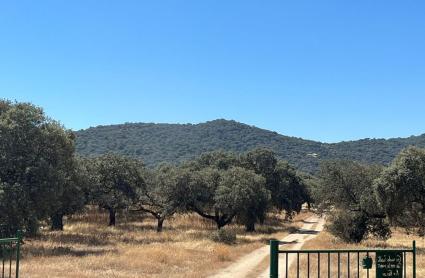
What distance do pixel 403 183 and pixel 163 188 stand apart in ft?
73.4

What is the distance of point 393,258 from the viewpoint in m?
9.98

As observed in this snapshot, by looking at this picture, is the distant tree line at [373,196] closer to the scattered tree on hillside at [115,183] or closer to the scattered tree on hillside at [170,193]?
the scattered tree on hillside at [170,193]

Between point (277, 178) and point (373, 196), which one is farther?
Answer: point (277, 178)

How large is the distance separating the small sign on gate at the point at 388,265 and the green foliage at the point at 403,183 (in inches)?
987

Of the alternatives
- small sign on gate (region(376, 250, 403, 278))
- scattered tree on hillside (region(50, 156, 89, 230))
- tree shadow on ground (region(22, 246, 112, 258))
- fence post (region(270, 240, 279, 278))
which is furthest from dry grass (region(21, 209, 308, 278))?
small sign on gate (region(376, 250, 403, 278))

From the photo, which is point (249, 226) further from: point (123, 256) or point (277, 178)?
point (123, 256)

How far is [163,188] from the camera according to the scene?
47.6 m

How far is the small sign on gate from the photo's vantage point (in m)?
9.89

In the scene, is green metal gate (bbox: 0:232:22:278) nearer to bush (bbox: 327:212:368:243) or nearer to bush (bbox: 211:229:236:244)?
bush (bbox: 211:229:236:244)

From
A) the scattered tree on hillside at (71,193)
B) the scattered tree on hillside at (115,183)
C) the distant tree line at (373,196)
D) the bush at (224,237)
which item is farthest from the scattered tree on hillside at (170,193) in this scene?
the distant tree line at (373,196)

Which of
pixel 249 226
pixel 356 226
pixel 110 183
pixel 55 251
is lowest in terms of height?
pixel 249 226

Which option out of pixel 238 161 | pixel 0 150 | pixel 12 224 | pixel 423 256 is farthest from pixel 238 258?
pixel 238 161

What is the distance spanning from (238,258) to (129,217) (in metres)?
35.9

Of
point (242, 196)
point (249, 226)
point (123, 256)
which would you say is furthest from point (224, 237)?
point (249, 226)
